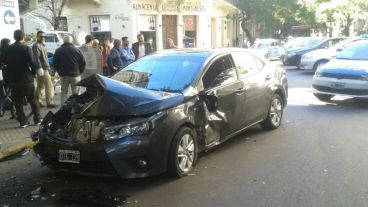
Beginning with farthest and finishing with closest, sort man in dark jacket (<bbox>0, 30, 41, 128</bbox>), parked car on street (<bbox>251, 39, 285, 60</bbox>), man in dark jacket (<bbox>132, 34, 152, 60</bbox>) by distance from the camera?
parked car on street (<bbox>251, 39, 285, 60</bbox>)
man in dark jacket (<bbox>132, 34, 152, 60</bbox>)
man in dark jacket (<bbox>0, 30, 41, 128</bbox>)

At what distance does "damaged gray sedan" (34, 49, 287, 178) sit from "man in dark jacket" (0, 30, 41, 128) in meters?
2.52

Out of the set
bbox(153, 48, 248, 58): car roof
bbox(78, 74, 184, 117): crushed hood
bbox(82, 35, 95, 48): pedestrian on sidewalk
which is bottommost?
bbox(78, 74, 184, 117): crushed hood

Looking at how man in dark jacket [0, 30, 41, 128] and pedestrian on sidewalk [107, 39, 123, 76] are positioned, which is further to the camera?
pedestrian on sidewalk [107, 39, 123, 76]

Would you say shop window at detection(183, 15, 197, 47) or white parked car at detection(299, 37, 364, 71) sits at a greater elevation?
shop window at detection(183, 15, 197, 47)

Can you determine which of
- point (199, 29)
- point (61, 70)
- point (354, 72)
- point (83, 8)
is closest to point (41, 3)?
point (83, 8)

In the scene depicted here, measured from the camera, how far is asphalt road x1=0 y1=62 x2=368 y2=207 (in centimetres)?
512

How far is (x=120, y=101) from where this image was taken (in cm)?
547

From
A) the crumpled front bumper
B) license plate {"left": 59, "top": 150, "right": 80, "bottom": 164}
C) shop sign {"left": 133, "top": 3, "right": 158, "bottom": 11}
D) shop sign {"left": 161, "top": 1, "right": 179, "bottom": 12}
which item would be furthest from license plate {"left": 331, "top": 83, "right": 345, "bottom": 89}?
shop sign {"left": 161, "top": 1, "right": 179, "bottom": 12}

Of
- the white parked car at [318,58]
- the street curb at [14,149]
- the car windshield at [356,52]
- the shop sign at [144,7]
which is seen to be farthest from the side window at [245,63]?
the shop sign at [144,7]

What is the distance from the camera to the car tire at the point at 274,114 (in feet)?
27.5

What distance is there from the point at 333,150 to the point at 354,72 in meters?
4.49

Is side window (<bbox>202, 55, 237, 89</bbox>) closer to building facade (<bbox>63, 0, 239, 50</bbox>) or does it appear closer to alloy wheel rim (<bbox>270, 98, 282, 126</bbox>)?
alloy wheel rim (<bbox>270, 98, 282, 126</bbox>)

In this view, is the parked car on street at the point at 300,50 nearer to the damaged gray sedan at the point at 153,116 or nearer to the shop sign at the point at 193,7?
the shop sign at the point at 193,7

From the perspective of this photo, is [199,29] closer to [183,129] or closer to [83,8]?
[83,8]
